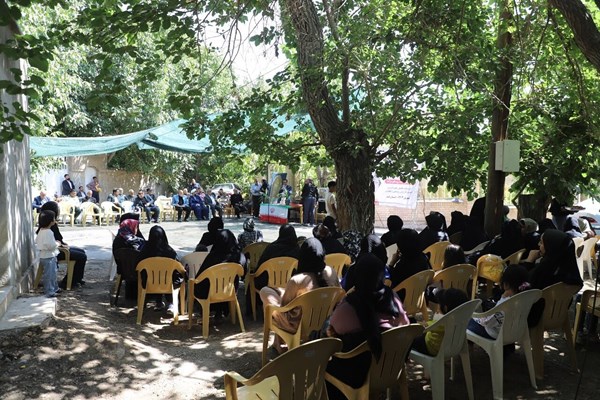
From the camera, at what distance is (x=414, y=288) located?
5250 millimetres

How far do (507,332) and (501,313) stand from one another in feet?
0.58

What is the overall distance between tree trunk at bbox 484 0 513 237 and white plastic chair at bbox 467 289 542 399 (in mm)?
4309

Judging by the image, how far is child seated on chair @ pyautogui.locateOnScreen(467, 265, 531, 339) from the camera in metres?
4.26

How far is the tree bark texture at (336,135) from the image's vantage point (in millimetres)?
7914

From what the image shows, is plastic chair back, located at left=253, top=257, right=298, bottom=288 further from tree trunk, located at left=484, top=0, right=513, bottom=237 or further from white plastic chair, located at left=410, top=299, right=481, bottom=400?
tree trunk, located at left=484, top=0, right=513, bottom=237

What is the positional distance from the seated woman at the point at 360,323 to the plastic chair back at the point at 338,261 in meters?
2.71

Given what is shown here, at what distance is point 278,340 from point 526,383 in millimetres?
2176

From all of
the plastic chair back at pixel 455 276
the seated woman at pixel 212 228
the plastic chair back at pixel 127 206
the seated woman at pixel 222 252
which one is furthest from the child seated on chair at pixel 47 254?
the plastic chair back at pixel 127 206

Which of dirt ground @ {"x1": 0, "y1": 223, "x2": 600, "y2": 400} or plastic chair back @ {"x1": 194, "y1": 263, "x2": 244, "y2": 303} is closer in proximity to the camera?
dirt ground @ {"x1": 0, "y1": 223, "x2": 600, "y2": 400}

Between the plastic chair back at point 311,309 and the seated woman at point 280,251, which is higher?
the seated woman at point 280,251

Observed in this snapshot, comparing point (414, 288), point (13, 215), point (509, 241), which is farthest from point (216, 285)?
point (509, 241)

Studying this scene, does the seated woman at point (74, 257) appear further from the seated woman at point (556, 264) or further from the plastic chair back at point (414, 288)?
the seated woman at point (556, 264)

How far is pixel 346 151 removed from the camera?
27.2ft

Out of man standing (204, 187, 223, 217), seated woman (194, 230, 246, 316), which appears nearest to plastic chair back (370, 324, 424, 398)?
seated woman (194, 230, 246, 316)
